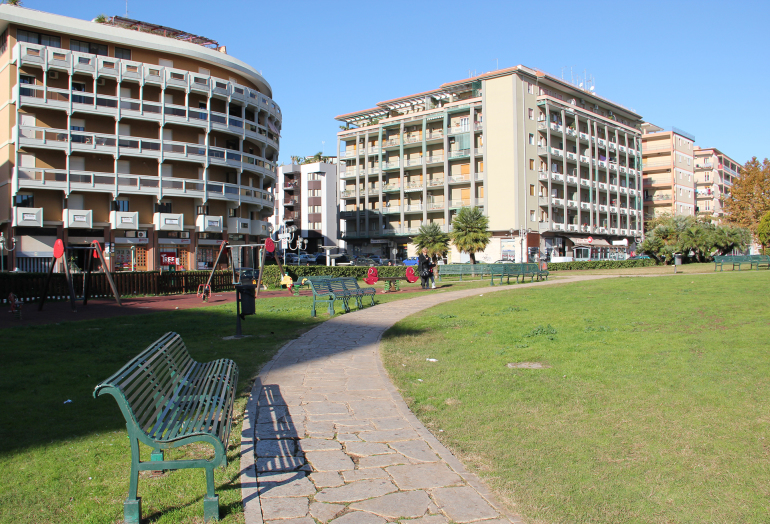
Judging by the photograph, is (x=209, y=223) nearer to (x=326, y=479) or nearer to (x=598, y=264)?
(x=598, y=264)

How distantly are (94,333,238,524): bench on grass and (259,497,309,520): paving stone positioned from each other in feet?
0.98

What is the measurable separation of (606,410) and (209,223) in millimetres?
43529

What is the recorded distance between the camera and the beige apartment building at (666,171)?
83.0m

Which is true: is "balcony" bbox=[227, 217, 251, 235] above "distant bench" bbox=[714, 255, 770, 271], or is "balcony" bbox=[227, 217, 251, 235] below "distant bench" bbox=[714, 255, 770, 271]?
above

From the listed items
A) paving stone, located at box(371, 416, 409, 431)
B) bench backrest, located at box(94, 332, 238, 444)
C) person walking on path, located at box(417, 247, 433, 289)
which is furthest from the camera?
person walking on path, located at box(417, 247, 433, 289)

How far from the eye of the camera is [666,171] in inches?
3297

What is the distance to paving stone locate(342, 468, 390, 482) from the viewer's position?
389 centimetres

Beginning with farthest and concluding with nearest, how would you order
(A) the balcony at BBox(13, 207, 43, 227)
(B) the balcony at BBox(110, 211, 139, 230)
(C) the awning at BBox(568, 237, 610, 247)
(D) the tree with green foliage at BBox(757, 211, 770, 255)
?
1. (C) the awning at BBox(568, 237, 610, 247)
2. (D) the tree with green foliage at BBox(757, 211, 770, 255)
3. (B) the balcony at BBox(110, 211, 139, 230)
4. (A) the balcony at BBox(13, 207, 43, 227)

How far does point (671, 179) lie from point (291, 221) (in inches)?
2208

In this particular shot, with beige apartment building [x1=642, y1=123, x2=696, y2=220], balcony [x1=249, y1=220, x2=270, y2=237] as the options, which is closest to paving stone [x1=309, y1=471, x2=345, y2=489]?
balcony [x1=249, y1=220, x2=270, y2=237]

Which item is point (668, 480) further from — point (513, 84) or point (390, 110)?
point (390, 110)

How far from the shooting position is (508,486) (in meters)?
3.72

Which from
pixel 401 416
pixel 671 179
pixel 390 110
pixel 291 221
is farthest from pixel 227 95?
pixel 671 179

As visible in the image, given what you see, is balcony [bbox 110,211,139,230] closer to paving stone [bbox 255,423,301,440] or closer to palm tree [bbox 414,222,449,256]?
palm tree [bbox 414,222,449,256]
